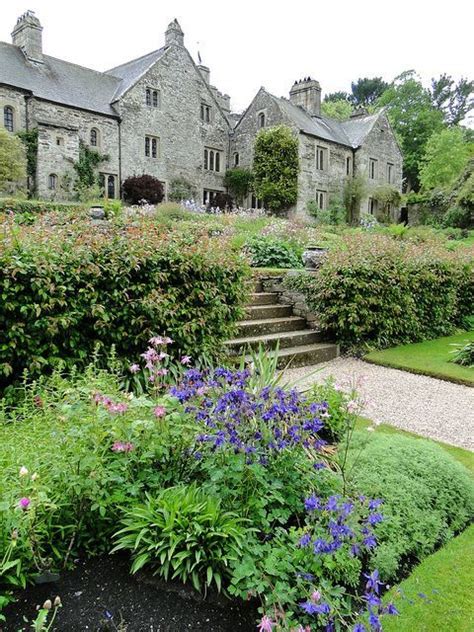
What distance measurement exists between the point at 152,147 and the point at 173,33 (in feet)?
21.2

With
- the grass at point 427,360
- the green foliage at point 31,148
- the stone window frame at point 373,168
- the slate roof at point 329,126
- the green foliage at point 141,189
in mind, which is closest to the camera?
the grass at point 427,360

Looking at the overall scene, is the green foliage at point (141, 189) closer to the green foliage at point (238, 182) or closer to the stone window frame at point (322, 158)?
the green foliage at point (238, 182)

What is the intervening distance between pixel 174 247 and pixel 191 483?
9.19ft

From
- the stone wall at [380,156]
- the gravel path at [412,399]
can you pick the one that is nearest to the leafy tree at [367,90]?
the stone wall at [380,156]

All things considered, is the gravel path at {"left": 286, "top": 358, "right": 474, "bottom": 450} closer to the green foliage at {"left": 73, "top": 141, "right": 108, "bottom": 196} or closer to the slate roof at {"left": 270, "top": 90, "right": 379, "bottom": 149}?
the green foliage at {"left": 73, "top": 141, "right": 108, "bottom": 196}

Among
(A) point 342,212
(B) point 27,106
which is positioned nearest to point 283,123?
(A) point 342,212

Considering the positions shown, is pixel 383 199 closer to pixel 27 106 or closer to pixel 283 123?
pixel 283 123

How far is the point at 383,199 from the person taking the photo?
3156 centimetres

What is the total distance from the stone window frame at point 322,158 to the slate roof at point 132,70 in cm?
1057

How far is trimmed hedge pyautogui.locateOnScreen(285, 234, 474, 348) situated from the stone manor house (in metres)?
16.9

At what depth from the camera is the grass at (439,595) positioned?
188 cm

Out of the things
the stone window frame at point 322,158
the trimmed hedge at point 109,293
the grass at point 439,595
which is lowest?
the grass at point 439,595

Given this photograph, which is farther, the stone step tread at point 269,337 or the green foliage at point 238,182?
the green foliage at point 238,182

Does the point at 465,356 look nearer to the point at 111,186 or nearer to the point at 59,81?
the point at 111,186
